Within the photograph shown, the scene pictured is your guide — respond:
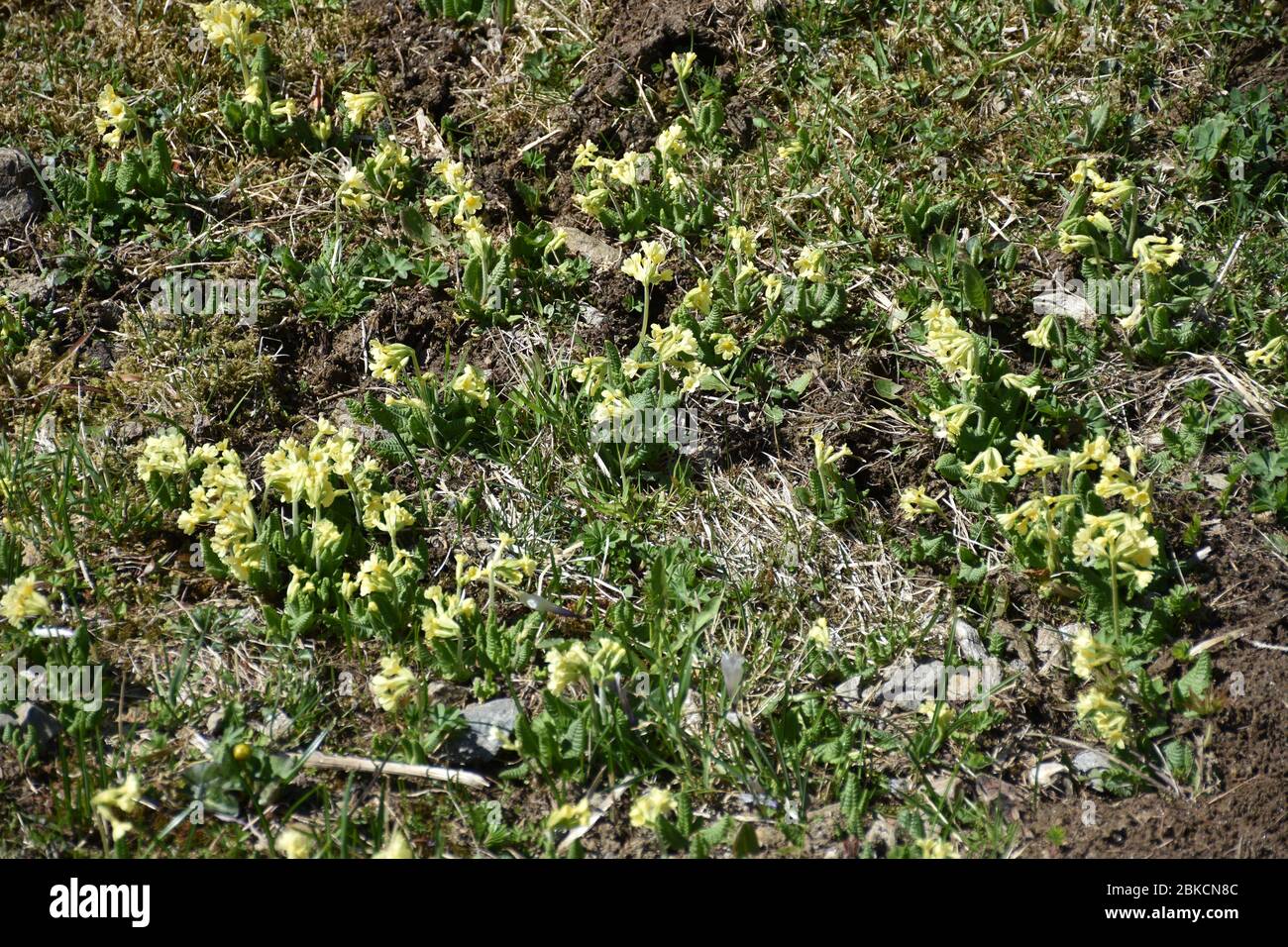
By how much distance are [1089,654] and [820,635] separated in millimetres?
707

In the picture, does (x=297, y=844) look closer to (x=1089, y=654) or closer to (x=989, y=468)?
(x=1089, y=654)

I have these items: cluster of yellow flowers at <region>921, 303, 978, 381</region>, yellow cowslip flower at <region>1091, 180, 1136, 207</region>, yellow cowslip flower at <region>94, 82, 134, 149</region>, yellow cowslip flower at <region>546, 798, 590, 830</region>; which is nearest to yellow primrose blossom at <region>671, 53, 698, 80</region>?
cluster of yellow flowers at <region>921, 303, 978, 381</region>

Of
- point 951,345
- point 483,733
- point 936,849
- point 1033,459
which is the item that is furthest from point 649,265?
point 936,849

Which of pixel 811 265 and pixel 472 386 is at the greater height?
pixel 811 265

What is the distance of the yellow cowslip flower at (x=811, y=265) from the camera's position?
3.75m

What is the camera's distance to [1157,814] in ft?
9.37

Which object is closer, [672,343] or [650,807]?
[650,807]

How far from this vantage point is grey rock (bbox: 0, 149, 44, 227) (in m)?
4.08

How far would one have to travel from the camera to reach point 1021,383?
349cm

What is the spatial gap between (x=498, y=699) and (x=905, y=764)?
44.6 inches

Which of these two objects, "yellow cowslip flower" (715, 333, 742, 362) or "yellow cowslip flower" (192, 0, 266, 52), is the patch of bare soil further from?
"yellow cowslip flower" (192, 0, 266, 52)

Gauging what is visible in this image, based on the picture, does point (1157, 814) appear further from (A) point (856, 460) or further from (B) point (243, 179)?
(B) point (243, 179)
